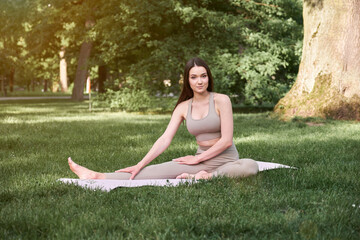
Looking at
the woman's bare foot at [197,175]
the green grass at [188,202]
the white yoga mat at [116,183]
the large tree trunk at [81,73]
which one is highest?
the large tree trunk at [81,73]

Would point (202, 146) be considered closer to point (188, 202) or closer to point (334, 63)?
point (188, 202)

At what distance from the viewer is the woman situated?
4.77 m

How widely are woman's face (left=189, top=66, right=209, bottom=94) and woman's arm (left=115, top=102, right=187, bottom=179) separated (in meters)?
0.36

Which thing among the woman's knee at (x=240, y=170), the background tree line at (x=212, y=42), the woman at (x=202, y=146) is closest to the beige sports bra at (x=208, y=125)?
the woman at (x=202, y=146)

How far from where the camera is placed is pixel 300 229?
314 cm

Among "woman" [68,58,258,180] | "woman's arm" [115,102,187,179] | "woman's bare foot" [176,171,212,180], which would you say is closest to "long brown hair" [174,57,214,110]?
"woman" [68,58,258,180]

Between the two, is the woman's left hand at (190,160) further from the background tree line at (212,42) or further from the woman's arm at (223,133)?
the background tree line at (212,42)

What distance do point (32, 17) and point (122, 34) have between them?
Result: 13.1m

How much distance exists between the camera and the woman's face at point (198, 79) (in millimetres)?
4844

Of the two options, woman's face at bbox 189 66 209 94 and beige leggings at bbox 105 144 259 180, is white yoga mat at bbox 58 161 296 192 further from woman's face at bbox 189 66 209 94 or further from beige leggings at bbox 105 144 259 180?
woman's face at bbox 189 66 209 94

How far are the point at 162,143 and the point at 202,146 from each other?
1.60ft

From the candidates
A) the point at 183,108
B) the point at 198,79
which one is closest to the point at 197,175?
the point at 183,108

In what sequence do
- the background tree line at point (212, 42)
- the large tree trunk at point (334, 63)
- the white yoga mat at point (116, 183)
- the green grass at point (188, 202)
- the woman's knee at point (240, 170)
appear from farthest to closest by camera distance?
the background tree line at point (212, 42) < the large tree trunk at point (334, 63) < the woman's knee at point (240, 170) < the white yoga mat at point (116, 183) < the green grass at point (188, 202)

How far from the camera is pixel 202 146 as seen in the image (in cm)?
504
